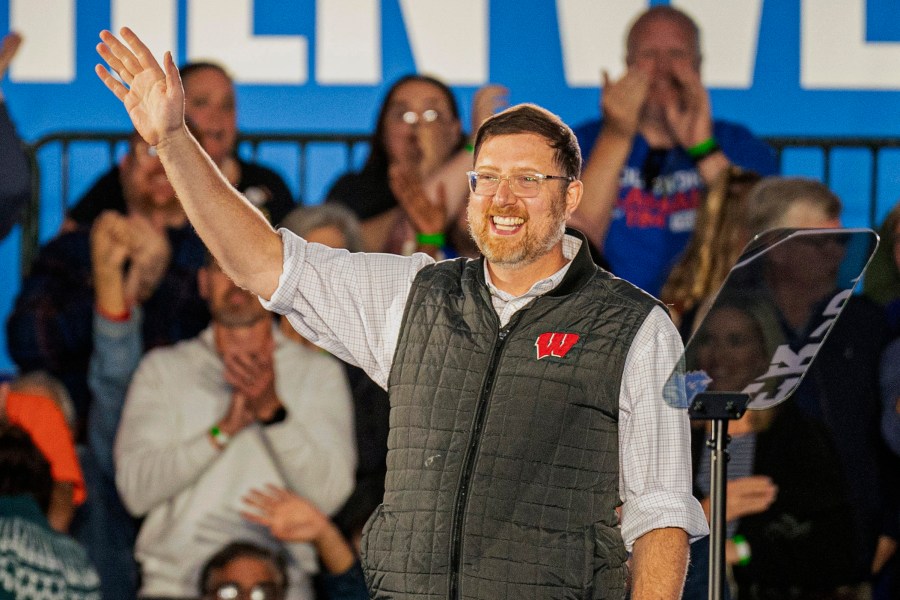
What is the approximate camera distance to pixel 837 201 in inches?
203

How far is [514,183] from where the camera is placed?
267 cm

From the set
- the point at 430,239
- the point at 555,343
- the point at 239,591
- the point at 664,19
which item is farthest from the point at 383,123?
the point at 555,343

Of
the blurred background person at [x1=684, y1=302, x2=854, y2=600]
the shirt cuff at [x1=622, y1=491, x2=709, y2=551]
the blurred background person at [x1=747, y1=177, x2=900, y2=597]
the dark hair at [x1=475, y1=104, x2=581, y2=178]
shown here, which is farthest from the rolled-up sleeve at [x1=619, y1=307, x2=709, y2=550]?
the blurred background person at [x1=747, y1=177, x2=900, y2=597]

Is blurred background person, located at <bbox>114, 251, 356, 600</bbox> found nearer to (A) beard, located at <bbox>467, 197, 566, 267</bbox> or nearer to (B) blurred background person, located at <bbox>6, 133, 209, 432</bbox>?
(B) blurred background person, located at <bbox>6, 133, 209, 432</bbox>

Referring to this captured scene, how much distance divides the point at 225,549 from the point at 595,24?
2642 millimetres

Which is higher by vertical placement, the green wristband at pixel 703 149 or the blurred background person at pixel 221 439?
the green wristband at pixel 703 149

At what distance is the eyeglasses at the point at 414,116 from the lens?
5.61 m

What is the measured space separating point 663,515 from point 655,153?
3.23m

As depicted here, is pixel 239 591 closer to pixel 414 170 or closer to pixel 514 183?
pixel 414 170

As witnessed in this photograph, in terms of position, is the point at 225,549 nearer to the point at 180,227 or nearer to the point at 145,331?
the point at 145,331

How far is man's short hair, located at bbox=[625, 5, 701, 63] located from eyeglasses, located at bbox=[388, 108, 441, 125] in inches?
33.3

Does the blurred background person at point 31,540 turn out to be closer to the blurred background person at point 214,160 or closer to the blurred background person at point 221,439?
the blurred background person at point 221,439

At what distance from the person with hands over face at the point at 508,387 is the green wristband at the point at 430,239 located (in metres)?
2.75

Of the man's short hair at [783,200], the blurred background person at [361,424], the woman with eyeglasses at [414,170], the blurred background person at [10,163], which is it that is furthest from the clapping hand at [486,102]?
the blurred background person at [10,163]
